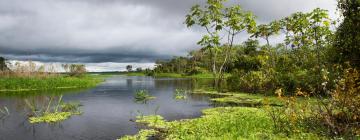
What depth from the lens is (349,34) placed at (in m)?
21.3

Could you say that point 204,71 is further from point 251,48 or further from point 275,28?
point 275,28

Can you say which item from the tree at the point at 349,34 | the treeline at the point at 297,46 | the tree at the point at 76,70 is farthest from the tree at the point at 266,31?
the tree at the point at 76,70

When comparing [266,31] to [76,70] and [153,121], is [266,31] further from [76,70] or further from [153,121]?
[76,70]

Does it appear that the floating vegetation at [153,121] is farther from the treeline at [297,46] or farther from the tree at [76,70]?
the tree at [76,70]

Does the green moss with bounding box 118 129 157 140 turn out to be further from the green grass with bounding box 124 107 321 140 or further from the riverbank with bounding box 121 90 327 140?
the green grass with bounding box 124 107 321 140

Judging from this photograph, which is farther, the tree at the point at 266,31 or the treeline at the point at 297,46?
the tree at the point at 266,31

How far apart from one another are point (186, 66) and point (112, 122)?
136174 millimetres

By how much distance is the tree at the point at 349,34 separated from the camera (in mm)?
20969

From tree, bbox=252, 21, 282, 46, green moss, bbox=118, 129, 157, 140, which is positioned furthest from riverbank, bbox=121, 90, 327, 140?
tree, bbox=252, 21, 282, 46

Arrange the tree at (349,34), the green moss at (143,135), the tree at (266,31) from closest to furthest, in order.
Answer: the green moss at (143,135) < the tree at (349,34) < the tree at (266,31)

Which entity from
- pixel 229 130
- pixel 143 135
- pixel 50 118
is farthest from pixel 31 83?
pixel 229 130

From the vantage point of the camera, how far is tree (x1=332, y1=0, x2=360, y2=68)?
68.8ft

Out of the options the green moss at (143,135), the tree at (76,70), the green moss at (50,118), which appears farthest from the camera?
the tree at (76,70)

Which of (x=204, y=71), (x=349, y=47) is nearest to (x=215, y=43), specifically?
(x=349, y=47)
